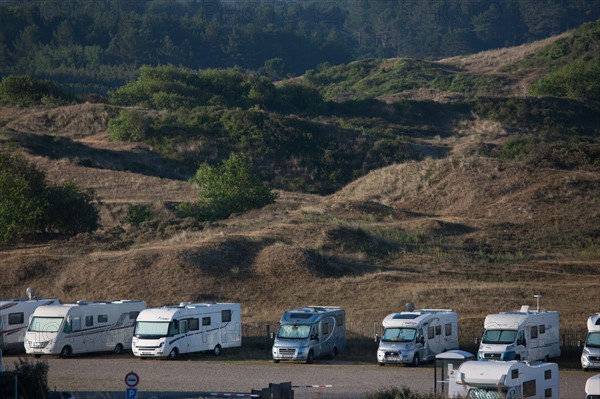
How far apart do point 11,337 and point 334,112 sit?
94712mm

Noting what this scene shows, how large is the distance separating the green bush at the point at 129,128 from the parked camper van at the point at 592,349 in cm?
6970

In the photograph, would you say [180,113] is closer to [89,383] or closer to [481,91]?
[481,91]

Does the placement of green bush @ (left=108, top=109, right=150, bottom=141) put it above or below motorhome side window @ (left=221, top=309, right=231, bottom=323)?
above

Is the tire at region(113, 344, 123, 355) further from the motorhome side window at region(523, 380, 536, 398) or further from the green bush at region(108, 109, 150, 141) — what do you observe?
the green bush at region(108, 109, 150, 141)

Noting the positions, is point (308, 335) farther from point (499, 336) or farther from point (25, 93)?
point (25, 93)

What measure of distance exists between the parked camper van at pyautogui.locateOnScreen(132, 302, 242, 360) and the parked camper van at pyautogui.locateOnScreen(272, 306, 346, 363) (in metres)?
2.46

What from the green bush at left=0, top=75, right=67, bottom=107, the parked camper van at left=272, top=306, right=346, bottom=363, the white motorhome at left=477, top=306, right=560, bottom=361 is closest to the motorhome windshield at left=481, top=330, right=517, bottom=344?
the white motorhome at left=477, top=306, right=560, bottom=361

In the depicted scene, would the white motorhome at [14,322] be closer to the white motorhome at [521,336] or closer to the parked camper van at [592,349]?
A: the white motorhome at [521,336]

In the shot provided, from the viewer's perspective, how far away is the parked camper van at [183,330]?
35.6 m

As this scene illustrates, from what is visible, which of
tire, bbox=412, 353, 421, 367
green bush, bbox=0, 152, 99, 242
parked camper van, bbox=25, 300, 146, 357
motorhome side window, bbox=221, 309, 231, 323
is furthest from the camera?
green bush, bbox=0, 152, 99, 242

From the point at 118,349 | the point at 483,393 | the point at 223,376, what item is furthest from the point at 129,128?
the point at 483,393

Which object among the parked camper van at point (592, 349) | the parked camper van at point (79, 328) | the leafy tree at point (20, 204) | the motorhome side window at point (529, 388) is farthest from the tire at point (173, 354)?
the leafy tree at point (20, 204)

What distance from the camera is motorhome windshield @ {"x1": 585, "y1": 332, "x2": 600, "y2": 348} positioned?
3235 cm

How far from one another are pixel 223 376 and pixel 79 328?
7043 millimetres
